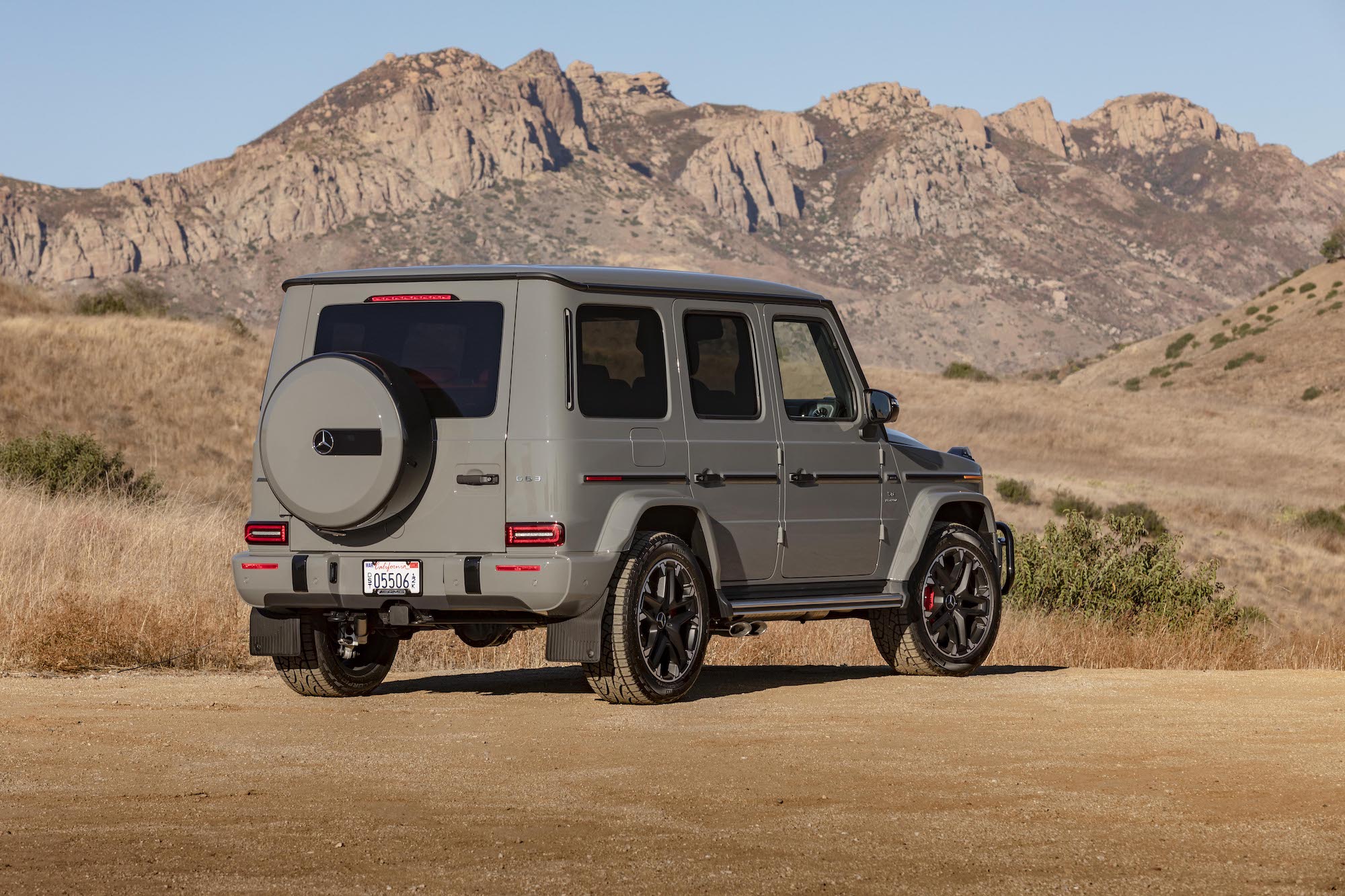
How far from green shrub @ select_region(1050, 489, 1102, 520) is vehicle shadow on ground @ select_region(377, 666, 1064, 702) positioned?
27.1 meters

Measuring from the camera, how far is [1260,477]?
5094cm

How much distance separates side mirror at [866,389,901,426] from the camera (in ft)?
32.1

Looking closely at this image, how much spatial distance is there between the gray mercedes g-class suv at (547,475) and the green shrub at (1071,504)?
29.0 m

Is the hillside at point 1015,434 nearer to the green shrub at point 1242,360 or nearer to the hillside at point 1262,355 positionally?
the hillside at point 1262,355

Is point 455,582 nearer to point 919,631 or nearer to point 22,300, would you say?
point 919,631

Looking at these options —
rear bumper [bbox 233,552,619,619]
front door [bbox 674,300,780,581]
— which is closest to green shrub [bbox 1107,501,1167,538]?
front door [bbox 674,300,780,581]

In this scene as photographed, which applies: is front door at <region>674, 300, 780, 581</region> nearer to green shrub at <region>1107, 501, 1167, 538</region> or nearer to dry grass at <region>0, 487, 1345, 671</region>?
dry grass at <region>0, 487, 1345, 671</region>

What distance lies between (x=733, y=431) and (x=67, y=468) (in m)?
17.4

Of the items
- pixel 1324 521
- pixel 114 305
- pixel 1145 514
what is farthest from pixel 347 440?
pixel 114 305

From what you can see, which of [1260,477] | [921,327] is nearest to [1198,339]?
[1260,477]

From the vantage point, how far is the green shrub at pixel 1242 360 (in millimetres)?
79688

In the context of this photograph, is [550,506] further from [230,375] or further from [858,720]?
[230,375]

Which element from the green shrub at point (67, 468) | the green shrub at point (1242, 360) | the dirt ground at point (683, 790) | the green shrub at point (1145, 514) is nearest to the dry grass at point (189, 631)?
the dirt ground at point (683, 790)

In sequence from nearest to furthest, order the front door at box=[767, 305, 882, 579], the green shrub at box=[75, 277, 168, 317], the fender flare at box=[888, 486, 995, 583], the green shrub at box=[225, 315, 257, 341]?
1. the front door at box=[767, 305, 882, 579]
2. the fender flare at box=[888, 486, 995, 583]
3. the green shrub at box=[225, 315, 257, 341]
4. the green shrub at box=[75, 277, 168, 317]
